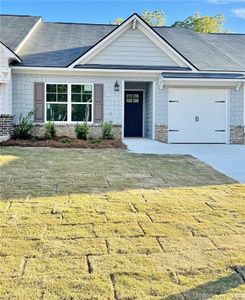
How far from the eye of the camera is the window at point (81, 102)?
49.4ft

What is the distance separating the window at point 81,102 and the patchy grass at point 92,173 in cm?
478

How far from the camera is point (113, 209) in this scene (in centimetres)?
493

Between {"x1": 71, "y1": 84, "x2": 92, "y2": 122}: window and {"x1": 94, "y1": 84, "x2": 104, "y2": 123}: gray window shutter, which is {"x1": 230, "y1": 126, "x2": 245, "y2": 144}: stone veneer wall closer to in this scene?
{"x1": 94, "y1": 84, "x2": 104, "y2": 123}: gray window shutter

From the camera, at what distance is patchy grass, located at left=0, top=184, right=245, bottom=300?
112 inches

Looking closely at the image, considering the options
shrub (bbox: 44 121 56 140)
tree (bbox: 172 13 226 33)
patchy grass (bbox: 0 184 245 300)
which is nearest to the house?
shrub (bbox: 44 121 56 140)

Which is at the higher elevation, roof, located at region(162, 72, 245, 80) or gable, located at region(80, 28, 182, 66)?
gable, located at region(80, 28, 182, 66)

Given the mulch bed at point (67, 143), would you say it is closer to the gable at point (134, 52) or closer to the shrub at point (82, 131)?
the shrub at point (82, 131)

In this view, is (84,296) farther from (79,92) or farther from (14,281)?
(79,92)

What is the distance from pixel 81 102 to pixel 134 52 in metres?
2.98

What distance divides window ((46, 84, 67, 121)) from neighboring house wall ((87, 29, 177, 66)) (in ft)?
6.84

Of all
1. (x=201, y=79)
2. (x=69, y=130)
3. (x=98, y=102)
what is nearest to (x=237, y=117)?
(x=201, y=79)

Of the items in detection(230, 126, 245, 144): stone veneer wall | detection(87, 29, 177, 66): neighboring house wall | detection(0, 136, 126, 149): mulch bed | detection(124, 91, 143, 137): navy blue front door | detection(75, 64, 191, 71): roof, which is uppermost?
detection(87, 29, 177, 66): neighboring house wall

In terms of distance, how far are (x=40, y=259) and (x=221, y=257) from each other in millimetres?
Answer: 1667

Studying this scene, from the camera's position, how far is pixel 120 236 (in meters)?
3.94
